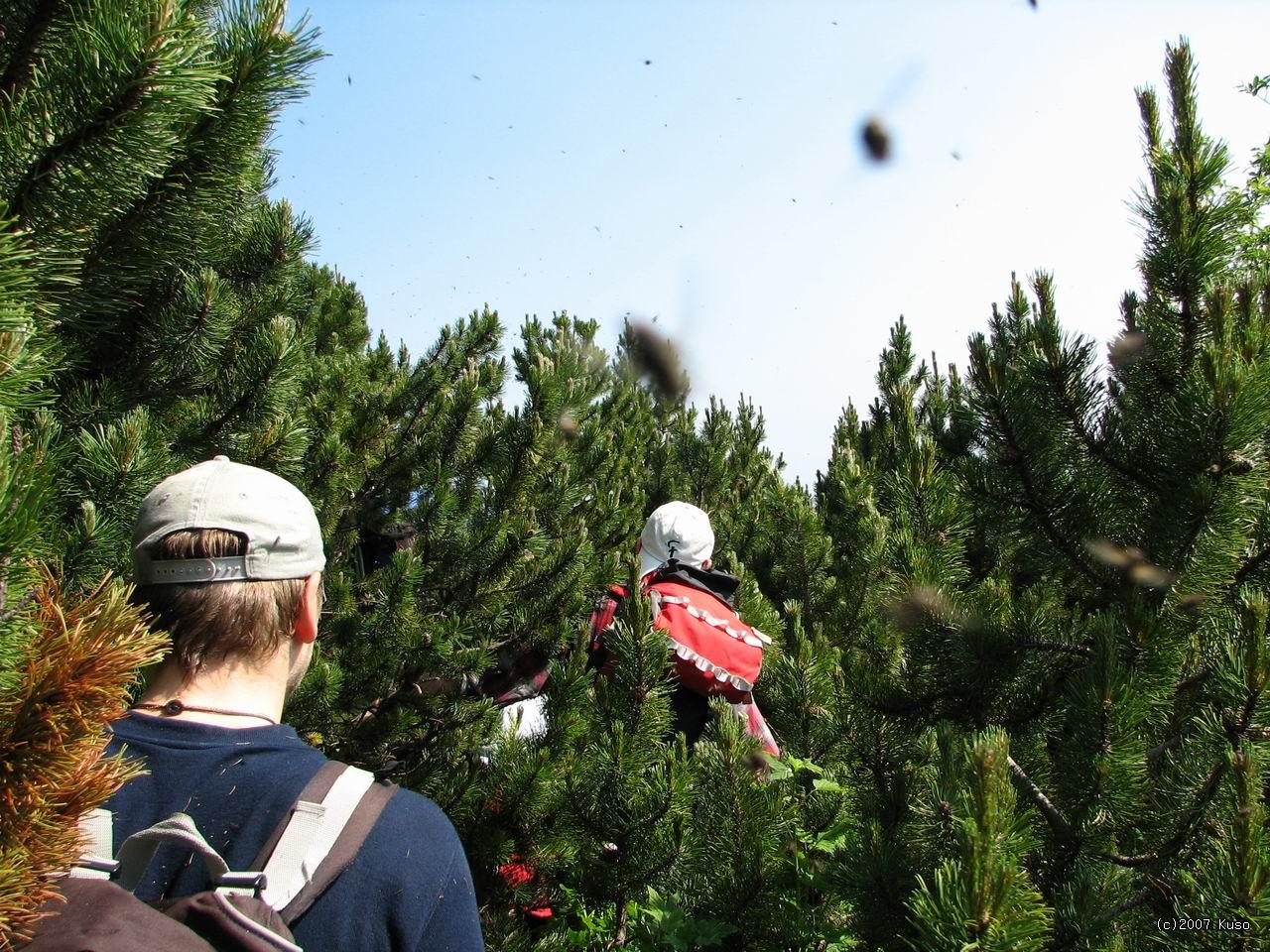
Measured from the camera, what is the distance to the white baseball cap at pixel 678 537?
13.7 feet

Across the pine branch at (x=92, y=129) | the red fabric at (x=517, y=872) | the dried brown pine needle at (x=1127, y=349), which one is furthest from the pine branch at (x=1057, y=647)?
the red fabric at (x=517, y=872)

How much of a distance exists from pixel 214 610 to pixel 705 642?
105 inches

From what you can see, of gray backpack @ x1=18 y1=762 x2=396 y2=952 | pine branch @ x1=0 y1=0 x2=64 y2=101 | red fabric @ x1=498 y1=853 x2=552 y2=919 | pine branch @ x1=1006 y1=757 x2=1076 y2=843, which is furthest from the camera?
red fabric @ x1=498 y1=853 x2=552 y2=919

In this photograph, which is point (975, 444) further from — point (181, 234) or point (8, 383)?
point (8, 383)

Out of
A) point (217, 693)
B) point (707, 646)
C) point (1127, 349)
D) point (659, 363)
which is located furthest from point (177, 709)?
point (659, 363)

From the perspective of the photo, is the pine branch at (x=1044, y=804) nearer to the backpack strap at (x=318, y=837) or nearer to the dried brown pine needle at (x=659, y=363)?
the backpack strap at (x=318, y=837)

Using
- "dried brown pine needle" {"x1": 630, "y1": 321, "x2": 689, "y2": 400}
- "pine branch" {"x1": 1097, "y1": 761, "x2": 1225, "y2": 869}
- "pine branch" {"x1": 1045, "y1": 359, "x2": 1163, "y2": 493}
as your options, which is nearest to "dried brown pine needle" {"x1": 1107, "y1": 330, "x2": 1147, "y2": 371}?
"pine branch" {"x1": 1045, "y1": 359, "x2": 1163, "y2": 493}

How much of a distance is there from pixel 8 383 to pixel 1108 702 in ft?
5.97

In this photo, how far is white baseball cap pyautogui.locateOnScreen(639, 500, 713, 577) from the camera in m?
4.18

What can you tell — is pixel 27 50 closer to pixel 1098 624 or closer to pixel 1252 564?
pixel 1098 624

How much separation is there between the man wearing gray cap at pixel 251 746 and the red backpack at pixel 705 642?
2.36 m

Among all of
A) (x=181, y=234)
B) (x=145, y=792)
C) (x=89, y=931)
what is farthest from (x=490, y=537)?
(x=89, y=931)

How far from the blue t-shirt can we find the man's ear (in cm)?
19

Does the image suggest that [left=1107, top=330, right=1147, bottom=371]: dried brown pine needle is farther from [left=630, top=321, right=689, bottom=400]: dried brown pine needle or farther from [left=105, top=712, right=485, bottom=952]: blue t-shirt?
[left=630, top=321, right=689, bottom=400]: dried brown pine needle
